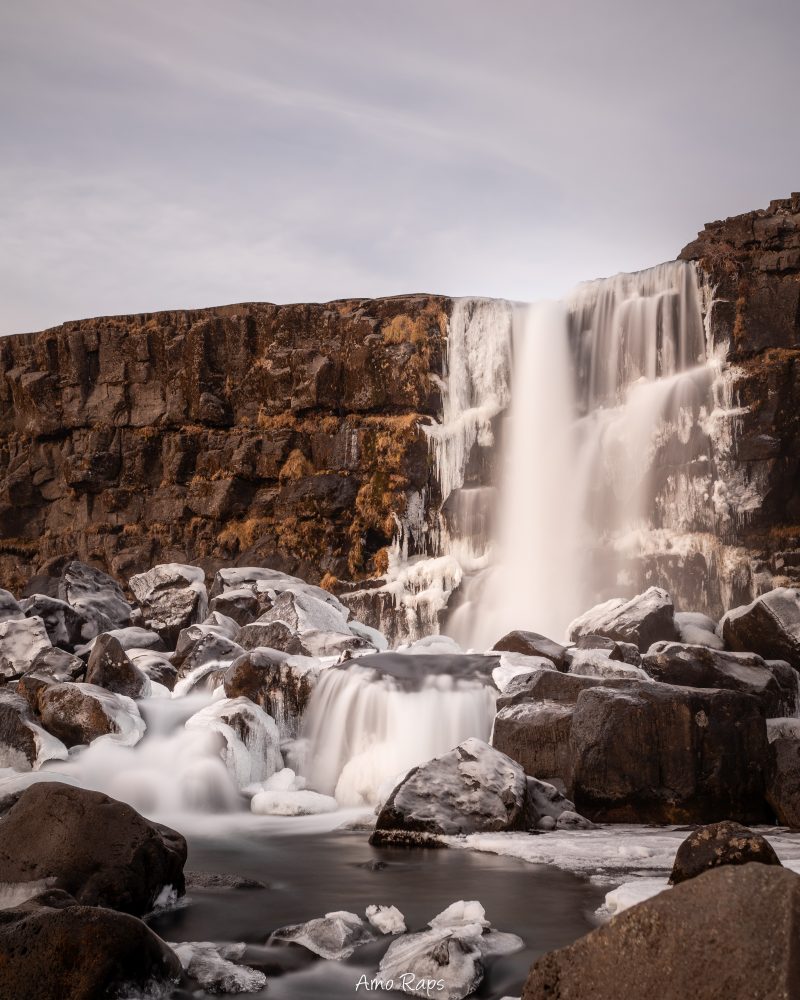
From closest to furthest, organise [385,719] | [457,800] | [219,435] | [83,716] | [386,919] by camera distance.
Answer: [386,919], [457,800], [83,716], [385,719], [219,435]

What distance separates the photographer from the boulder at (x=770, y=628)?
16.0 metres

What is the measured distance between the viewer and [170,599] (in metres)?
20.0

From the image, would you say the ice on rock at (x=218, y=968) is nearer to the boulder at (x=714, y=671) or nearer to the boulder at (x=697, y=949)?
the boulder at (x=697, y=949)

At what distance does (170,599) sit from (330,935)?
→ 585 inches

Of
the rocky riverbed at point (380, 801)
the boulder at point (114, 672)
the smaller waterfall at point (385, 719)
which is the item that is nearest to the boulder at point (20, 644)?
the rocky riverbed at point (380, 801)

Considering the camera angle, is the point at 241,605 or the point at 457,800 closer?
the point at 457,800

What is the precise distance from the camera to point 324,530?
32.0 meters

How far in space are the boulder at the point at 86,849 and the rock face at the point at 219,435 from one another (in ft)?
79.5

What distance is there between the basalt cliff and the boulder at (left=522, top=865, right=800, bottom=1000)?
23.1m

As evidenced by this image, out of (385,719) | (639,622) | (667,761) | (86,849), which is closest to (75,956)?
(86,849)

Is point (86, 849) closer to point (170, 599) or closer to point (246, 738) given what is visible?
point (246, 738)

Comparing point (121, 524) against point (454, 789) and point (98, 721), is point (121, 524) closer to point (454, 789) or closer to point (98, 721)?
point (98, 721)

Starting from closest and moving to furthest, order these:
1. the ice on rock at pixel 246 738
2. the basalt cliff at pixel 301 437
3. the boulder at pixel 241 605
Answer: the ice on rock at pixel 246 738 < the boulder at pixel 241 605 < the basalt cliff at pixel 301 437

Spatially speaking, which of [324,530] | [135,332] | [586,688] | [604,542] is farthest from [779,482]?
[135,332]
